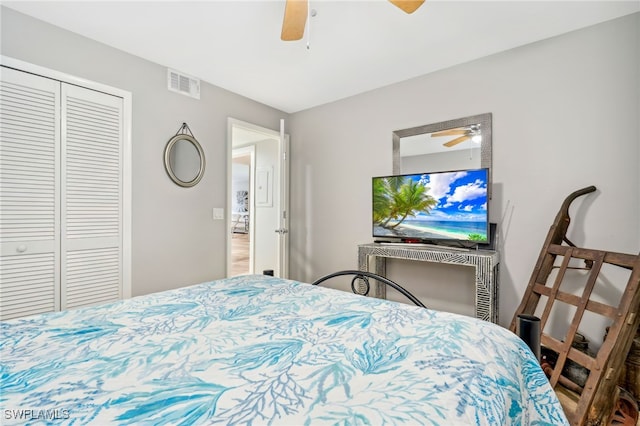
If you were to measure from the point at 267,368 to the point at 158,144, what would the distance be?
8.40ft

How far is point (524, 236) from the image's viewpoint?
2.44 m

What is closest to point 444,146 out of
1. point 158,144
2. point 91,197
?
point 158,144

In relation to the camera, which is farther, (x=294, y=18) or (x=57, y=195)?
(x=57, y=195)

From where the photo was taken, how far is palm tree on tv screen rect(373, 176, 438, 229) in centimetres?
276

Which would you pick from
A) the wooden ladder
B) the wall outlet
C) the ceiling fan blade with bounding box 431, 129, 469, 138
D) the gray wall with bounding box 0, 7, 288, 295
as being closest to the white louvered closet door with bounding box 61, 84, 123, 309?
the gray wall with bounding box 0, 7, 288, 295

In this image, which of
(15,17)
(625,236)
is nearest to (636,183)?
(625,236)

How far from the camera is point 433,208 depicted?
269 centimetres

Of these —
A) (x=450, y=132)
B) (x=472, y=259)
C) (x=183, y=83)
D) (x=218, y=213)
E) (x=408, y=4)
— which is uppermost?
(x=183, y=83)

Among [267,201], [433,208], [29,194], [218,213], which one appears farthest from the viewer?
[267,201]

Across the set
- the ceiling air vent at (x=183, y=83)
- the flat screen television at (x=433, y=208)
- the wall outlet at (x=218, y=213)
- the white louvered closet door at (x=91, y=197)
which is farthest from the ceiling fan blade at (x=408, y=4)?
the wall outlet at (x=218, y=213)

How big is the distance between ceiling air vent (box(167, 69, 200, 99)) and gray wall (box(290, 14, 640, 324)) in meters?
1.64

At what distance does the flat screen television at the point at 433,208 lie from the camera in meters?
2.44

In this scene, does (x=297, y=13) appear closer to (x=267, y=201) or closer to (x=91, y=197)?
(x=91, y=197)

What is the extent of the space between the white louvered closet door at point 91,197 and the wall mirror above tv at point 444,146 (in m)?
2.54
